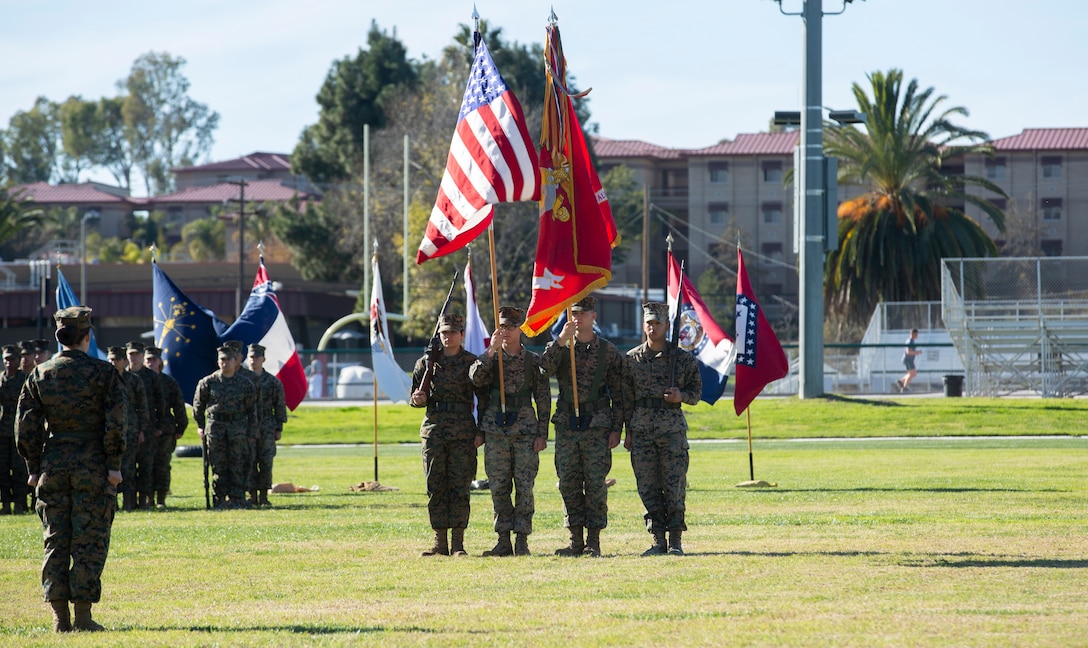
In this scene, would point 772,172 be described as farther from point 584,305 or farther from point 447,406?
point 447,406

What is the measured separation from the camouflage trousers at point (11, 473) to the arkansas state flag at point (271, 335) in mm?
3632

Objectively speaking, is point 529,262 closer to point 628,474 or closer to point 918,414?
point 918,414

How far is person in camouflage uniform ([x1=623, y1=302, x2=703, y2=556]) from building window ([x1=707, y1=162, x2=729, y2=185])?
8098 centimetres

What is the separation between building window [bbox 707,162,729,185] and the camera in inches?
3612

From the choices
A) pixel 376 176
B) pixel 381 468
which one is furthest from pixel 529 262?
pixel 381 468

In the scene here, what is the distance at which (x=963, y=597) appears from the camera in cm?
923

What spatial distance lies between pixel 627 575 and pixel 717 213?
82.7 meters

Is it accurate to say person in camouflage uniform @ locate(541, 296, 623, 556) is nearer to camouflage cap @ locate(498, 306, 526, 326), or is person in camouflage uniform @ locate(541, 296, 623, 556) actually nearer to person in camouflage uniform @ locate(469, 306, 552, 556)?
person in camouflage uniform @ locate(469, 306, 552, 556)

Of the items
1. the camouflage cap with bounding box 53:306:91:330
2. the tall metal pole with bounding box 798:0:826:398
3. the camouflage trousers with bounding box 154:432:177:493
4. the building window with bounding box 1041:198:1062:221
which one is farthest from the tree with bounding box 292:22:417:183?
the camouflage cap with bounding box 53:306:91:330

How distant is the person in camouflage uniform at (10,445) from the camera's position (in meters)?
17.2

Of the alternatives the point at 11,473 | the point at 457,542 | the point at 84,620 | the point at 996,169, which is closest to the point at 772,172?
the point at 996,169

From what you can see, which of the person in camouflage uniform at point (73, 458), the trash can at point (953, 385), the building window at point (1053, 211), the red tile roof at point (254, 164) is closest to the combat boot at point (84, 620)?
the person in camouflage uniform at point (73, 458)

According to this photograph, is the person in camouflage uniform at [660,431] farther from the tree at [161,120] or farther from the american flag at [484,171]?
the tree at [161,120]

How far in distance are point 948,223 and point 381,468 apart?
38.5 meters
